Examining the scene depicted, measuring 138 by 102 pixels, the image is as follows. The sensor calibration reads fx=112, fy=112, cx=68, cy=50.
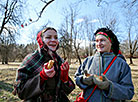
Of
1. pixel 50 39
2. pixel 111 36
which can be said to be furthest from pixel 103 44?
pixel 50 39

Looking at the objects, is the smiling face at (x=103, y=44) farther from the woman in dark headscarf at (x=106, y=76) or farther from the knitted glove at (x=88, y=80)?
the knitted glove at (x=88, y=80)

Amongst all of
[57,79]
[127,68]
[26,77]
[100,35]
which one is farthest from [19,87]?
[127,68]

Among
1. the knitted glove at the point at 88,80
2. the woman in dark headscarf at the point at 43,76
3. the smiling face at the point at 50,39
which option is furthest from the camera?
the smiling face at the point at 50,39

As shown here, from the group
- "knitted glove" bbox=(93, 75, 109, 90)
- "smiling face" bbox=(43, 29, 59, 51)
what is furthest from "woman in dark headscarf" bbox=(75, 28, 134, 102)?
"smiling face" bbox=(43, 29, 59, 51)

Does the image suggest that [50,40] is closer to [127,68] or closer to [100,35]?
[100,35]

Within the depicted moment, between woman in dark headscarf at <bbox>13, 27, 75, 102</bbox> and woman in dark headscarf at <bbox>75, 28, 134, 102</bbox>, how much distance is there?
29 centimetres

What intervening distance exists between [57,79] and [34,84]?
0.37 meters

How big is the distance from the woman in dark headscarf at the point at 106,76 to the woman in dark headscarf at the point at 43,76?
0.29 meters

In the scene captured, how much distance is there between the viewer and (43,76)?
146 cm

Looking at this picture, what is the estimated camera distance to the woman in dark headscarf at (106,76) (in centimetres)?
152

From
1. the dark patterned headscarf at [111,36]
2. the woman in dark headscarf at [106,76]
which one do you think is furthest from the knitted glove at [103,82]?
the dark patterned headscarf at [111,36]

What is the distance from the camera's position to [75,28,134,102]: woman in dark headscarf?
152 cm

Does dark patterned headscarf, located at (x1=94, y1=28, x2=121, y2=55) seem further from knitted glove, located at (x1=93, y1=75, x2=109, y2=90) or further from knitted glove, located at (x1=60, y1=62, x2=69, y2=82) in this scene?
knitted glove, located at (x1=60, y1=62, x2=69, y2=82)

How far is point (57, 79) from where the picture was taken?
1.72m
